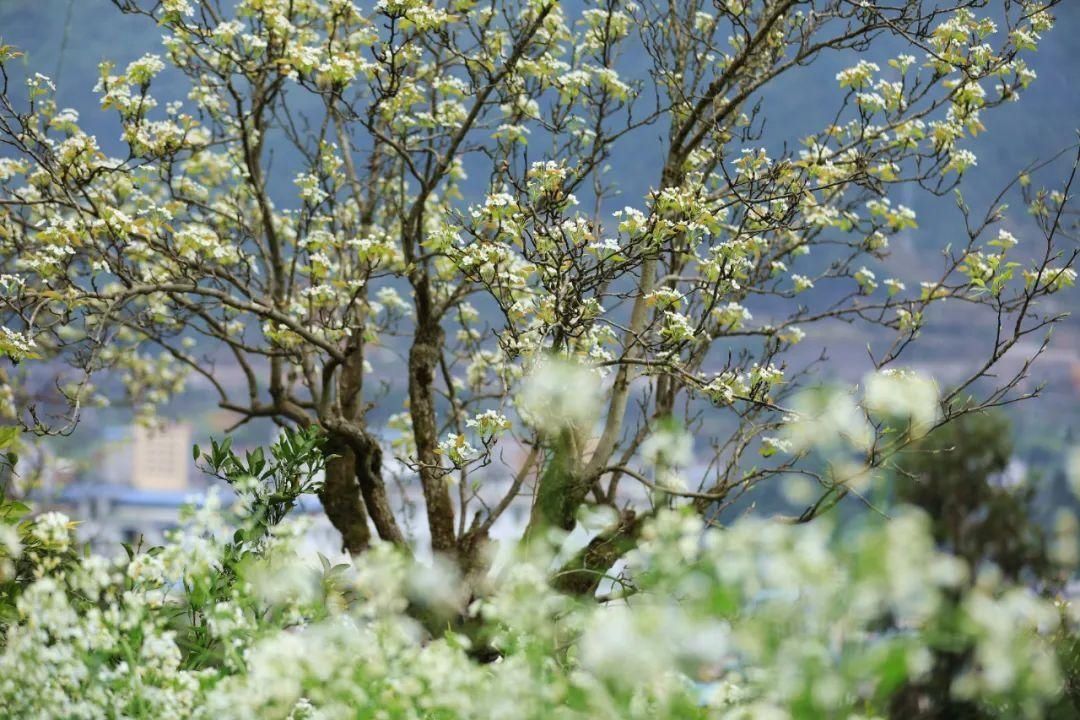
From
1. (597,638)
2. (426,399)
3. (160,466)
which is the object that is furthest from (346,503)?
(160,466)

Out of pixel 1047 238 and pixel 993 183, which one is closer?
pixel 1047 238

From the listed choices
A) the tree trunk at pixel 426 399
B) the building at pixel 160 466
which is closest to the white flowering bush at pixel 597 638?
the tree trunk at pixel 426 399

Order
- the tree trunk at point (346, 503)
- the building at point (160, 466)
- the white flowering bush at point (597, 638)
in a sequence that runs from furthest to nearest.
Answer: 1. the building at point (160, 466)
2. the tree trunk at point (346, 503)
3. the white flowering bush at point (597, 638)

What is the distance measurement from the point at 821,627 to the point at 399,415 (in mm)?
3370

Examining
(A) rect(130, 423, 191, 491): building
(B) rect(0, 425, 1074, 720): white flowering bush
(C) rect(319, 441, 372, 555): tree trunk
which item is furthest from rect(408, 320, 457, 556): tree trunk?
(A) rect(130, 423, 191, 491): building

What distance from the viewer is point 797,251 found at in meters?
3.71

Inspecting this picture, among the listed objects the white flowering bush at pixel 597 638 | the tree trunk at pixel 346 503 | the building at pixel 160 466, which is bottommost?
the white flowering bush at pixel 597 638

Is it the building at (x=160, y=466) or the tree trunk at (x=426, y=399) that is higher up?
the building at (x=160, y=466)

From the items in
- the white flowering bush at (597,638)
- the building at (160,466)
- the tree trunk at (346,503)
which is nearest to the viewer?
the white flowering bush at (597,638)

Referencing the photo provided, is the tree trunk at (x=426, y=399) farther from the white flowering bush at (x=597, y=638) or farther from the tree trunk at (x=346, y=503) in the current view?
the white flowering bush at (x=597, y=638)

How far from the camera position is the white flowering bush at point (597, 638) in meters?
0.98

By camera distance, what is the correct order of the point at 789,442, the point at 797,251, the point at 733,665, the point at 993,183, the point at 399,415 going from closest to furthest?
the point at 733,665 < the point at 789,442 < the point at 797,251 < the point at 399,415 < the point at 993,183

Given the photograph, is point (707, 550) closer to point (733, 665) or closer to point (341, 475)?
point (733, 665)

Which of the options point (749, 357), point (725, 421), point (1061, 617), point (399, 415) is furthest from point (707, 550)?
point (725, 421)
